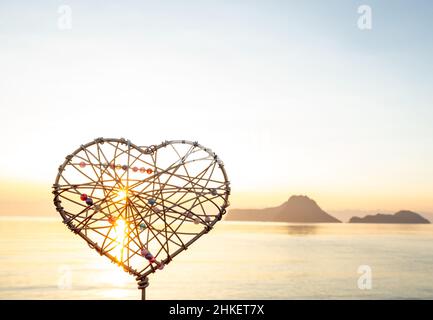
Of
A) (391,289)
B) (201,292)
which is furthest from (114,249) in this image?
(391,289)

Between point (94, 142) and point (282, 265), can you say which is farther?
point (282, 265)

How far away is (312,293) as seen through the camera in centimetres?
4512

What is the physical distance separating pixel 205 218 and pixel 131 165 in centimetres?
142

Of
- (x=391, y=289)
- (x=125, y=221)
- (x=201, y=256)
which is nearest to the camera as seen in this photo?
(x=125, y=221)

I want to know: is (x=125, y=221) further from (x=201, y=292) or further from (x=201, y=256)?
(x=201, y=256)

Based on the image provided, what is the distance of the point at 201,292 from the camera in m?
43.7
